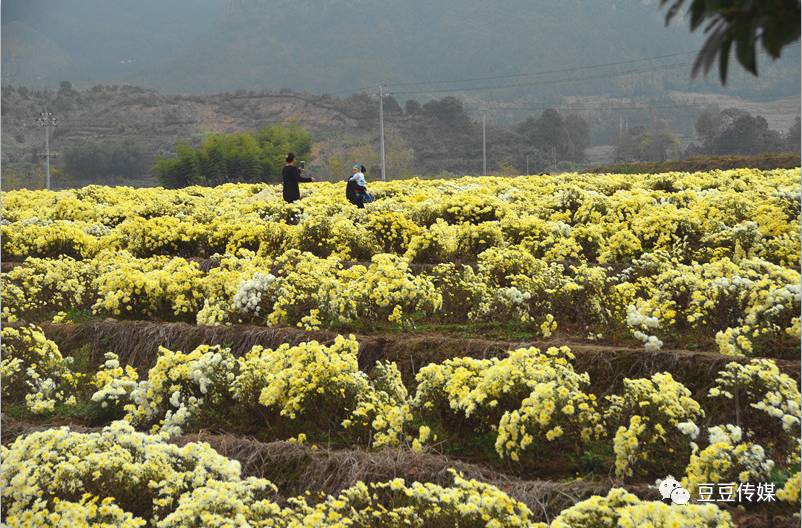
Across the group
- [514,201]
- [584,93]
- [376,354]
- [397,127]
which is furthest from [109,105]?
[376,354]

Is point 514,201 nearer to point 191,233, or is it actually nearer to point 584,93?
point 191,233

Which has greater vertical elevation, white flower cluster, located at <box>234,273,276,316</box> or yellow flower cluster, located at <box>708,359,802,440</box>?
white flower cluster, located at <box>234,273,276,316</box>

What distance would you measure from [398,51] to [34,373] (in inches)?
6867

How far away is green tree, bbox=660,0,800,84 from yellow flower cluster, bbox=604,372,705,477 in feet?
8.75

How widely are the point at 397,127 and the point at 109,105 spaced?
3264 cm

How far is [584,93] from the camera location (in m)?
144

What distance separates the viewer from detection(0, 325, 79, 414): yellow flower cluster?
7.27m

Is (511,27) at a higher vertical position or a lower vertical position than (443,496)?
higher

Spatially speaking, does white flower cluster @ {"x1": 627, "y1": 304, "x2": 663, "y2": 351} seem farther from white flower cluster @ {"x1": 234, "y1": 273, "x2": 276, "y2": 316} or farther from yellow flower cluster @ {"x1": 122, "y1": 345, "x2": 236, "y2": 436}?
white flower cluster @ {"x1": 234, "y1": 273, "x2": 276, "y2": 316}

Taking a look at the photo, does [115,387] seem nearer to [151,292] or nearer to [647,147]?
Result: [151,292]

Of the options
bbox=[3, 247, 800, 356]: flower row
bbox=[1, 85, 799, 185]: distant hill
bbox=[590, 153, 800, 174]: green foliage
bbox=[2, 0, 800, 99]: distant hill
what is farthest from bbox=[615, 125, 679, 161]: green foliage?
bbox=[3, 247, 800, 356]: flower row

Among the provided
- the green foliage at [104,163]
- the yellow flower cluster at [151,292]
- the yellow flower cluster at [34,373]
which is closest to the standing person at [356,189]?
the yellow flower cluster at [151,292]

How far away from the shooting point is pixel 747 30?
8.45 feet

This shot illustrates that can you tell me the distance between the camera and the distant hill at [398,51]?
153 metres
